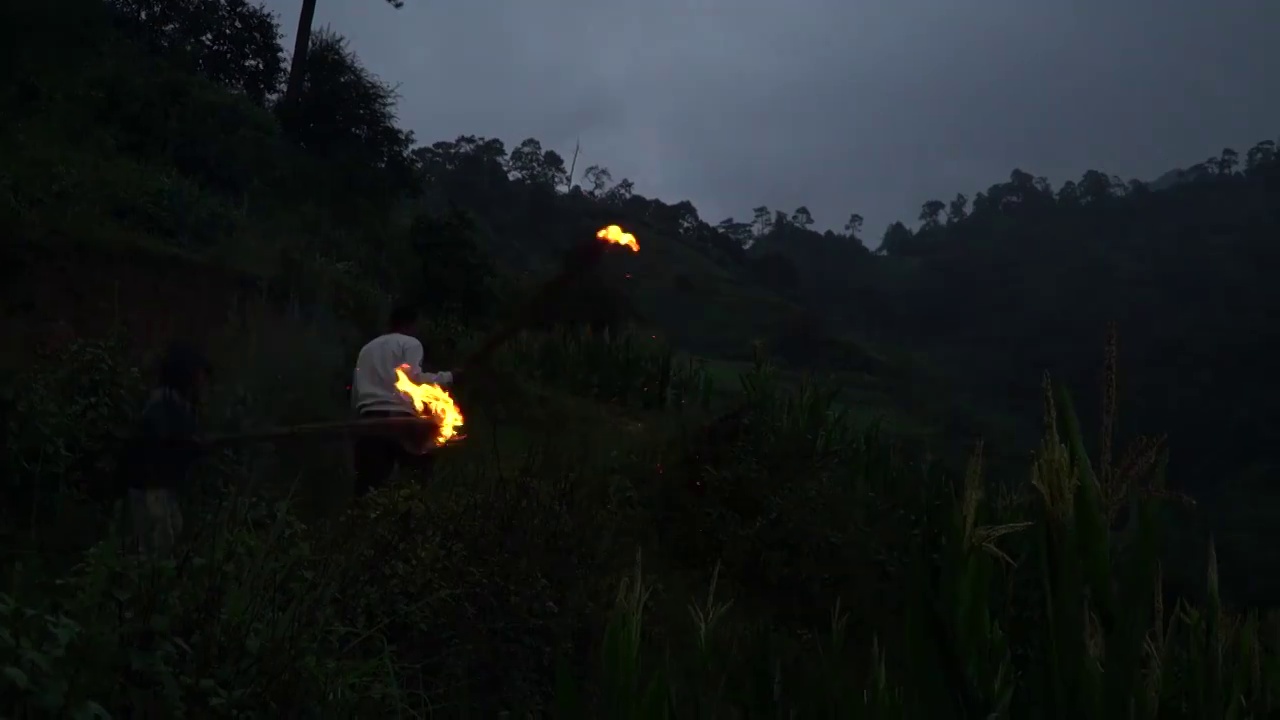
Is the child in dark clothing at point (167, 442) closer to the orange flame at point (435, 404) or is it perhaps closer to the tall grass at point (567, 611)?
the tall grass at point (567, 611)

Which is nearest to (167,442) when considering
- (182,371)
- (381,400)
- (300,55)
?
Result: (182,371)

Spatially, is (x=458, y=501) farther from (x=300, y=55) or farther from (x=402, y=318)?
(x=300, y=55)

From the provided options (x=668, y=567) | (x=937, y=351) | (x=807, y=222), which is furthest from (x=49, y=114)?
(x=807, y=222)

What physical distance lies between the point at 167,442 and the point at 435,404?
1.30 meters

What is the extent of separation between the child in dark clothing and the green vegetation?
0.90 ft

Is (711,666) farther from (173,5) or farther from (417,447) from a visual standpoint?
(173,5)

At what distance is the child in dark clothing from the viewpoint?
5023mm

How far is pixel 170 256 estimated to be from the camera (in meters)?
12.5

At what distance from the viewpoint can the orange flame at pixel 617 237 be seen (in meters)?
4.07

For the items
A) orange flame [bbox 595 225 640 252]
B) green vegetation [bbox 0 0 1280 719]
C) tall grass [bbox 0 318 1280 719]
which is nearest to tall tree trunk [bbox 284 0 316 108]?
green vegetation [bbox 0 0 1280 719]

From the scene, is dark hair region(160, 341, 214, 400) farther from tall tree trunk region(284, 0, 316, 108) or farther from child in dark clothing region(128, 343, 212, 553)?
tall tree trunk region(284, 0, 316, 108)

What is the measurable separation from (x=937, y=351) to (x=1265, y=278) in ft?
48.0

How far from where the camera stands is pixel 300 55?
24938 millimetres

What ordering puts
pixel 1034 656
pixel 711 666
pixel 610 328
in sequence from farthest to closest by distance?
pixel 610 328
pixel 711 666
pixel 1034 656
